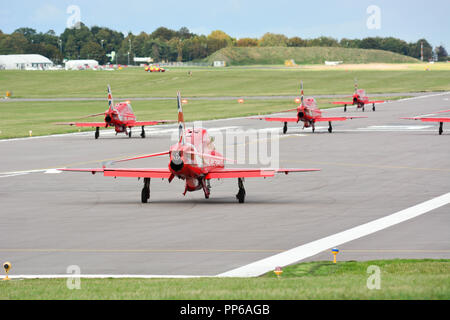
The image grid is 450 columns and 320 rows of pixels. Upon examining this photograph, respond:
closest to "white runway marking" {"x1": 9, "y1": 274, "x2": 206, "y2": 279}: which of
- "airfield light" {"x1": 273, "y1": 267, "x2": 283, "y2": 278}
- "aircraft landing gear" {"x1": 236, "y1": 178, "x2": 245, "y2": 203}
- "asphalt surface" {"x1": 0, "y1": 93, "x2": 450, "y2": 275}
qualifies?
"asphalt surface" {"x1": 0, "y1": 93, "x2": 450, "y2": 275}

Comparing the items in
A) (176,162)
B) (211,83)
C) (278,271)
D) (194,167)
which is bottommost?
(211,83)

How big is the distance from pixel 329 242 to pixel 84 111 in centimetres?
7734

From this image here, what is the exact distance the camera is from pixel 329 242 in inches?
861

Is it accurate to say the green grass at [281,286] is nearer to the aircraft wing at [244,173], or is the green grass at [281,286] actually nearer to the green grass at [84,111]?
the aircraft wing at [244,173]

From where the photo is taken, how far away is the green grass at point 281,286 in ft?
44.6

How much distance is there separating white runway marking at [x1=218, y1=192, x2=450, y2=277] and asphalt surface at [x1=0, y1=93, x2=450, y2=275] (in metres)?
0.36

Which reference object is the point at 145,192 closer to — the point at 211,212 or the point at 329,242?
the point at 211,212

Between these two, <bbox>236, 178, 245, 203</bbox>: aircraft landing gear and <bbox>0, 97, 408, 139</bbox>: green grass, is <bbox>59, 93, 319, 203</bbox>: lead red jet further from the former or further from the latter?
<bbox>0, 97, 408, 139</bbox>: green grass

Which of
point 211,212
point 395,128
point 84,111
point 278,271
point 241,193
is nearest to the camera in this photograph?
point 278,271

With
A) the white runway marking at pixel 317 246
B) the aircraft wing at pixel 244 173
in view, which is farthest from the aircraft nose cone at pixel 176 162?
the white runway marking at pixel 317 246

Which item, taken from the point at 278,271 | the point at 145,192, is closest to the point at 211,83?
the point at 145,192
